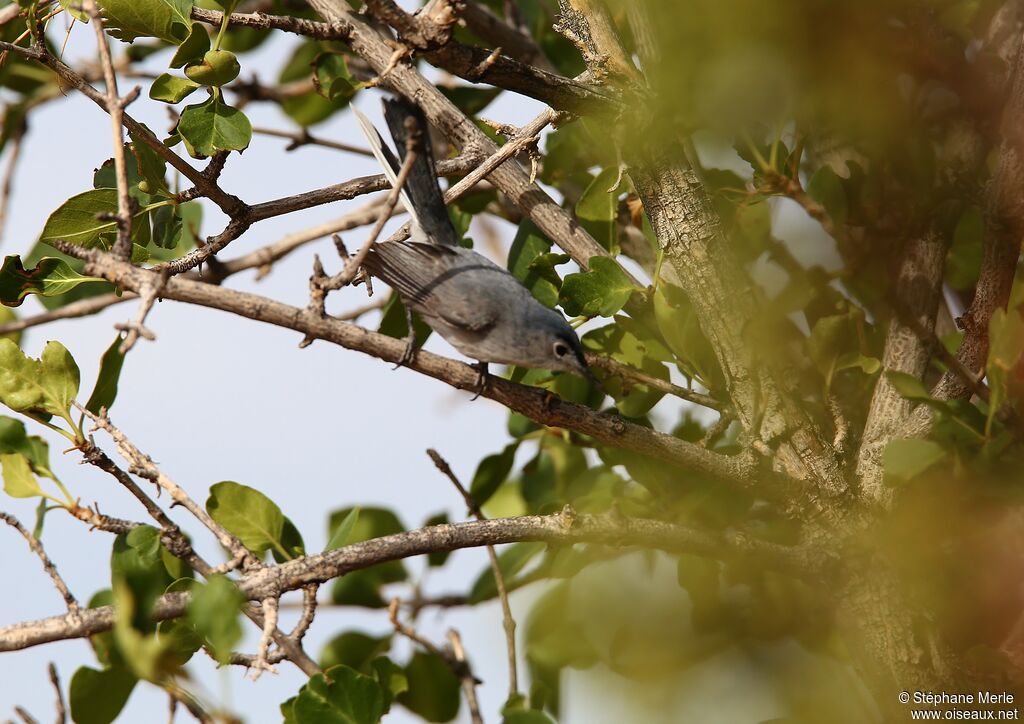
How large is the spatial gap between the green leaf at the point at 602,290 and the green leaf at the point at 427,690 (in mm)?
1490

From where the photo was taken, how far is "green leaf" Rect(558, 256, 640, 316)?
2.62 m

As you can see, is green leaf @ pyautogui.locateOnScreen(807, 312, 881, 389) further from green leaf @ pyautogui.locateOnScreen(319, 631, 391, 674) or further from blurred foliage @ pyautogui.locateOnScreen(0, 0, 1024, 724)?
green leaf @ pyautogui.locateOnScreen(319, 631, 391, 674)

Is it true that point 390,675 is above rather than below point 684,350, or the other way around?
below

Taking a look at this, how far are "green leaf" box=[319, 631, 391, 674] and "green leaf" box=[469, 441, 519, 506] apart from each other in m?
0.64

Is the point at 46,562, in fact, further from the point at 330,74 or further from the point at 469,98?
the point at 469,98

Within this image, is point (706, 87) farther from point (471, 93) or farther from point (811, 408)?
point (471, 93)

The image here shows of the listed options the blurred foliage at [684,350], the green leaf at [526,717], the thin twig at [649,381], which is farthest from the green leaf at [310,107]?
the green leaf at [526,717]

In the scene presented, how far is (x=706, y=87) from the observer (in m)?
0.95

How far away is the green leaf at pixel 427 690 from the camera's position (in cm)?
325

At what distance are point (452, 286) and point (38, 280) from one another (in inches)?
64.6

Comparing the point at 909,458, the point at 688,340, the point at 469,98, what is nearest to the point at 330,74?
the point at 469,98

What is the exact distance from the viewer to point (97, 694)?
2.52m

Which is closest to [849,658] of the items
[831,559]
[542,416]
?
[831,559]

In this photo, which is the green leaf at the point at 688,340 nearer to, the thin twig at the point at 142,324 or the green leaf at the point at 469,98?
the thin twig at the point at 142,324
